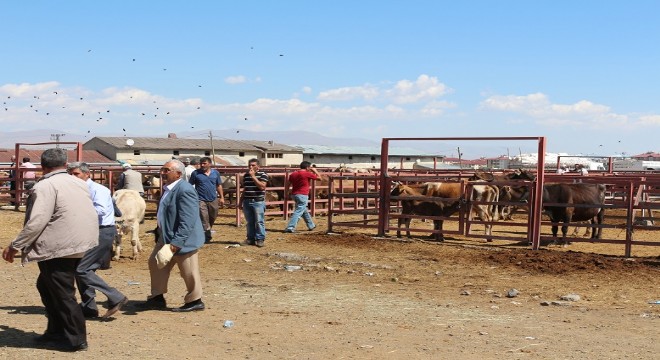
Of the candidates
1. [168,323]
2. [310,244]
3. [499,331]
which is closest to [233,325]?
[168,323]

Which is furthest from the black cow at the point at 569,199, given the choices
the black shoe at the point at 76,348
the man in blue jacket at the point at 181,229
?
the black shoe at the point at 76,348

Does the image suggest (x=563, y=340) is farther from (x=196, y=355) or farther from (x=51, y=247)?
(x=51, y=247)

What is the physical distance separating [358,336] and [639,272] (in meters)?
5.93

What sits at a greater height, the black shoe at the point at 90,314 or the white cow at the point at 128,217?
the white cow at the point at 128,217

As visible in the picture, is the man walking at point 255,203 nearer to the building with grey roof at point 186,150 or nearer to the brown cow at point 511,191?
the brown cow at point 511,191

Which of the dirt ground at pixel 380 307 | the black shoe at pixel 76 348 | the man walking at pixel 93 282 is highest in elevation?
the man walking at pixel 93 282

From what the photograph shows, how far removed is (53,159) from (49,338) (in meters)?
1.51

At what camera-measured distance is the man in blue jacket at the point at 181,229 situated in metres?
7.76

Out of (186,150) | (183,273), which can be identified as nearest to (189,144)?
(186,150)

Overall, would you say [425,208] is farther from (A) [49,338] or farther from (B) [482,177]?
(A) [49,338]

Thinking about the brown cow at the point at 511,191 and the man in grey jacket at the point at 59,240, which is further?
the brown cow at the point at 511,191

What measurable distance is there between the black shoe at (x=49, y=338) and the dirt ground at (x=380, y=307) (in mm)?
119

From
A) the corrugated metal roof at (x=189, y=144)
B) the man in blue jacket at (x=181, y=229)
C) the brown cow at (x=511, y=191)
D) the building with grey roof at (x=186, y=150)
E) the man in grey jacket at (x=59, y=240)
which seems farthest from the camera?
the corrugated metal roof at (x=189, y=144)

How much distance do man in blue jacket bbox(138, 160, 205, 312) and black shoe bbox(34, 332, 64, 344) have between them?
157 cm
